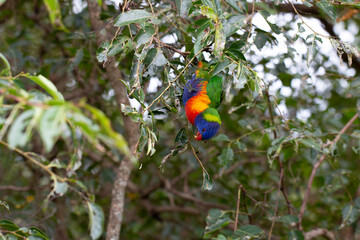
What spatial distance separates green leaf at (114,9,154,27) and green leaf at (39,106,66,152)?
2.49 feet

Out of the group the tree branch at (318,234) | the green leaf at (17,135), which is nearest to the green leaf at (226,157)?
the tree branch at (318,234)

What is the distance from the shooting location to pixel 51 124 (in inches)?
26.1

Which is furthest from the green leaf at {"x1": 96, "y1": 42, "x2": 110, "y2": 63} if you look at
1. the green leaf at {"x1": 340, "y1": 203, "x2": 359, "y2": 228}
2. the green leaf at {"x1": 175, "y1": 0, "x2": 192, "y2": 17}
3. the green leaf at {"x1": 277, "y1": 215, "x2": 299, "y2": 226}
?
the green leaf at {"x1": 340, "y1": 203, "x2": 359, "y2": 228}

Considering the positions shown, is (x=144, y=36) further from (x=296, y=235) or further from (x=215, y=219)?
(x=296, y=235)

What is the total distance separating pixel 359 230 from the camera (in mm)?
3217

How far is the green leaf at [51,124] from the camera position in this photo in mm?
641

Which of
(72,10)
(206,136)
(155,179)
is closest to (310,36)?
(206,136)

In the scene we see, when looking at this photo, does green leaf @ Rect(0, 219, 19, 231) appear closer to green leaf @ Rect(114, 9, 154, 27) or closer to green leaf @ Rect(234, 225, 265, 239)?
green leaf @ Rect(114, 9, 154, 27)

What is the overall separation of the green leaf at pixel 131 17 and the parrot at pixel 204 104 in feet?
1.86

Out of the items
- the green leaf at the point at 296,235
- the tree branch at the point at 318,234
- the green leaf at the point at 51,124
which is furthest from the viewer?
the tree branch at the point at 318,234

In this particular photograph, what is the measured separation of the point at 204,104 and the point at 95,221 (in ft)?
3.63

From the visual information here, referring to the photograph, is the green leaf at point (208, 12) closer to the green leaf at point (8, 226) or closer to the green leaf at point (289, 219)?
the green leaf at point (8, 226)

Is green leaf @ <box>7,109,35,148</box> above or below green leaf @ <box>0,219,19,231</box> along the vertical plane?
above

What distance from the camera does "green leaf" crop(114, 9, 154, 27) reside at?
4.54 ft
